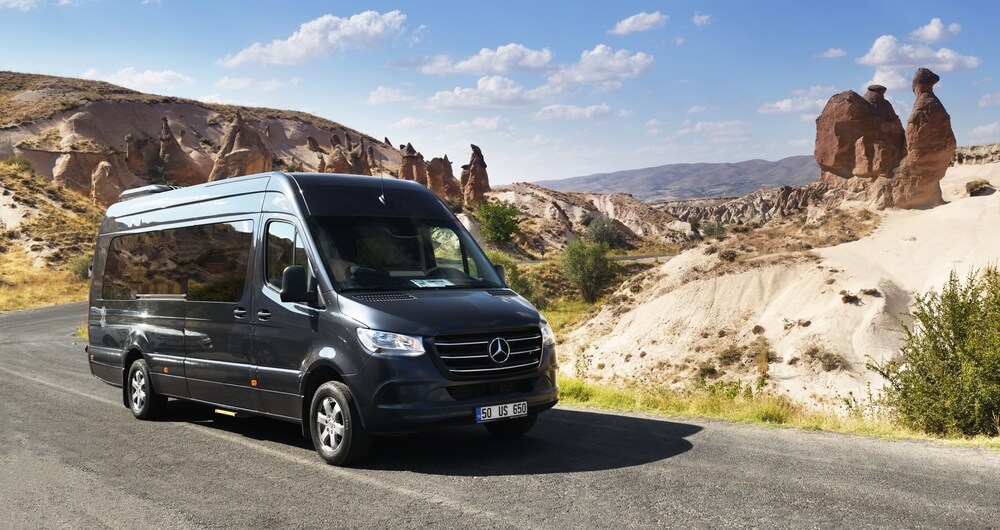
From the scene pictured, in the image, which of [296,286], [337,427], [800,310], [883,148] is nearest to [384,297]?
[296,286]

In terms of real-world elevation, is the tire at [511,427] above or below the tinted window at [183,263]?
below

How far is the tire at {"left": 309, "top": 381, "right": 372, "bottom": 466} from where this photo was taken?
24.8 ft

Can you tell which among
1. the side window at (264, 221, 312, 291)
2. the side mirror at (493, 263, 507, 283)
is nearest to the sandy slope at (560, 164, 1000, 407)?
the side mirror at (493, 263, 507, 283)

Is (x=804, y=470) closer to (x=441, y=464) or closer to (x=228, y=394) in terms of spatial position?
(x=441, y=464)

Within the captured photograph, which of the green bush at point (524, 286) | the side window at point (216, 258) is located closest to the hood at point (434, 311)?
the side window at point (216, 258)

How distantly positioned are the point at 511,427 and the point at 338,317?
2354mm

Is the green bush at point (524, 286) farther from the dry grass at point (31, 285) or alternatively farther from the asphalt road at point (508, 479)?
the asphalt road at point (508, 479)

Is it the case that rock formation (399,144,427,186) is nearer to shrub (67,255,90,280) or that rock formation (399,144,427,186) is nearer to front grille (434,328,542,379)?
shrub (67,255,90,280)

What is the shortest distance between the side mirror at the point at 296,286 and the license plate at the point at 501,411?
1.91 meters

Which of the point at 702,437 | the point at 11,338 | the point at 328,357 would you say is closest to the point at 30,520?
the point at 328,357

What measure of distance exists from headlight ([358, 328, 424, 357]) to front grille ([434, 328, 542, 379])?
6.9 inches

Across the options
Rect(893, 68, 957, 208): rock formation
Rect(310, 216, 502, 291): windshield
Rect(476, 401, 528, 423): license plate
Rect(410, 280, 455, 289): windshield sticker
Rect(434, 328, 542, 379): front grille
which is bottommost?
Rect(476, 401, 528, 423): license plate

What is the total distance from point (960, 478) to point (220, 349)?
24.1 feet

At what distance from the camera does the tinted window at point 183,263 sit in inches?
369
